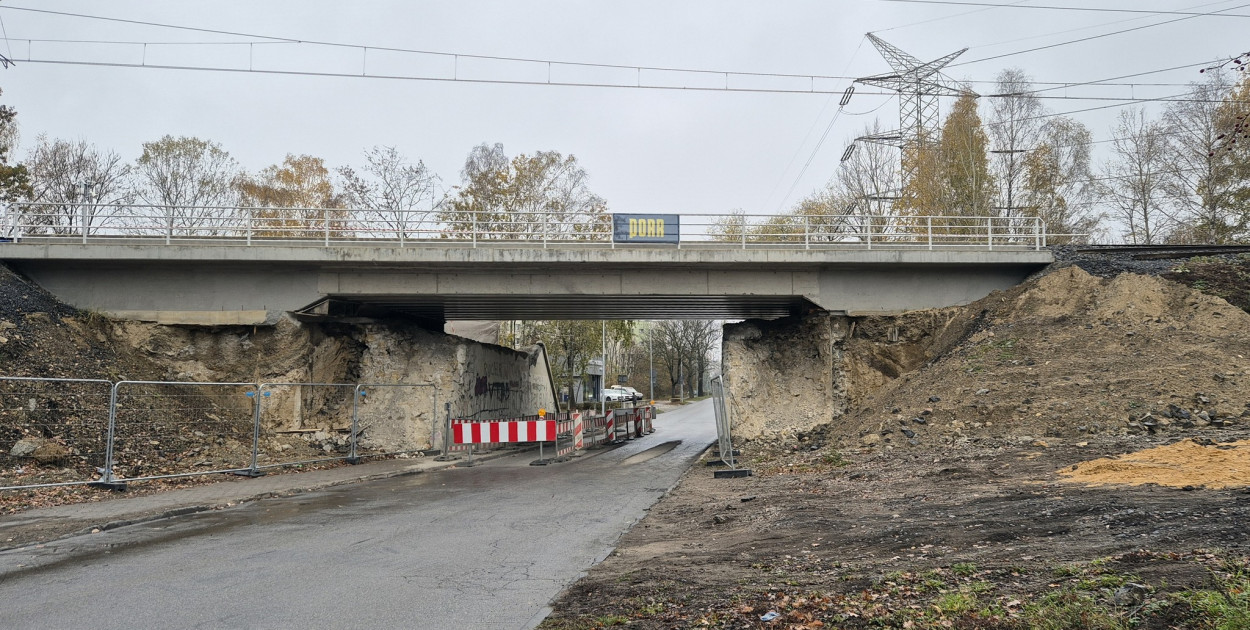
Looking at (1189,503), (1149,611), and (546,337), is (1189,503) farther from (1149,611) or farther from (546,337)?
(546,337)

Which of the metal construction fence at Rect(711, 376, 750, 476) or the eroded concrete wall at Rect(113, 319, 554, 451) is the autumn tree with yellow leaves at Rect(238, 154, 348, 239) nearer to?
the eroded concrete wall at Rect(113, 319, 554, 451)

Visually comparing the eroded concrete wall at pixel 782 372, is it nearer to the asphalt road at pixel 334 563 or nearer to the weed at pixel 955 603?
the asphalt road at pixel 334 563

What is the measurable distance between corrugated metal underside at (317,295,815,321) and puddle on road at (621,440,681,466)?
4.13 meters

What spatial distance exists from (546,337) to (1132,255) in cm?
2657

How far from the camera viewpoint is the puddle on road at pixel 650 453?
19.0 meters

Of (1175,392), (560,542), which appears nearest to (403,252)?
(560,542)

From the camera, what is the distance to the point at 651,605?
17.3 feet

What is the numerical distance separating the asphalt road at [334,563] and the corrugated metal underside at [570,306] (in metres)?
8.19

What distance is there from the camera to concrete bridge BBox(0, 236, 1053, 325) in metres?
18.0

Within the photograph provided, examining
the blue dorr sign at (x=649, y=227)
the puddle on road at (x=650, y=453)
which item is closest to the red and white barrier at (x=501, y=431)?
the puddle on road at (x=650, y=453)

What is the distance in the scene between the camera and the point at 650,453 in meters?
21.4

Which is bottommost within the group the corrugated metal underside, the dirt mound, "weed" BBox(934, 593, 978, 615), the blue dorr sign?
"weed" BBox(934, 593, 978, 615)

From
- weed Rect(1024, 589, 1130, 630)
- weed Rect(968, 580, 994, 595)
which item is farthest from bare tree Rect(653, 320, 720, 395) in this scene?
weed Rect(1024, 589, 1130, 630)

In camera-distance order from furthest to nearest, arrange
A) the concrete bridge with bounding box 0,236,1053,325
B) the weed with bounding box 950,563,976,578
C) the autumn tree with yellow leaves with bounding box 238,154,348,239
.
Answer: the autumn tree with yellow leaves with bounding box 238,154,348,239 < the concrete bridge with bounding box 0,236,1053,325 < the weed with bounding box 950,563,976,578
